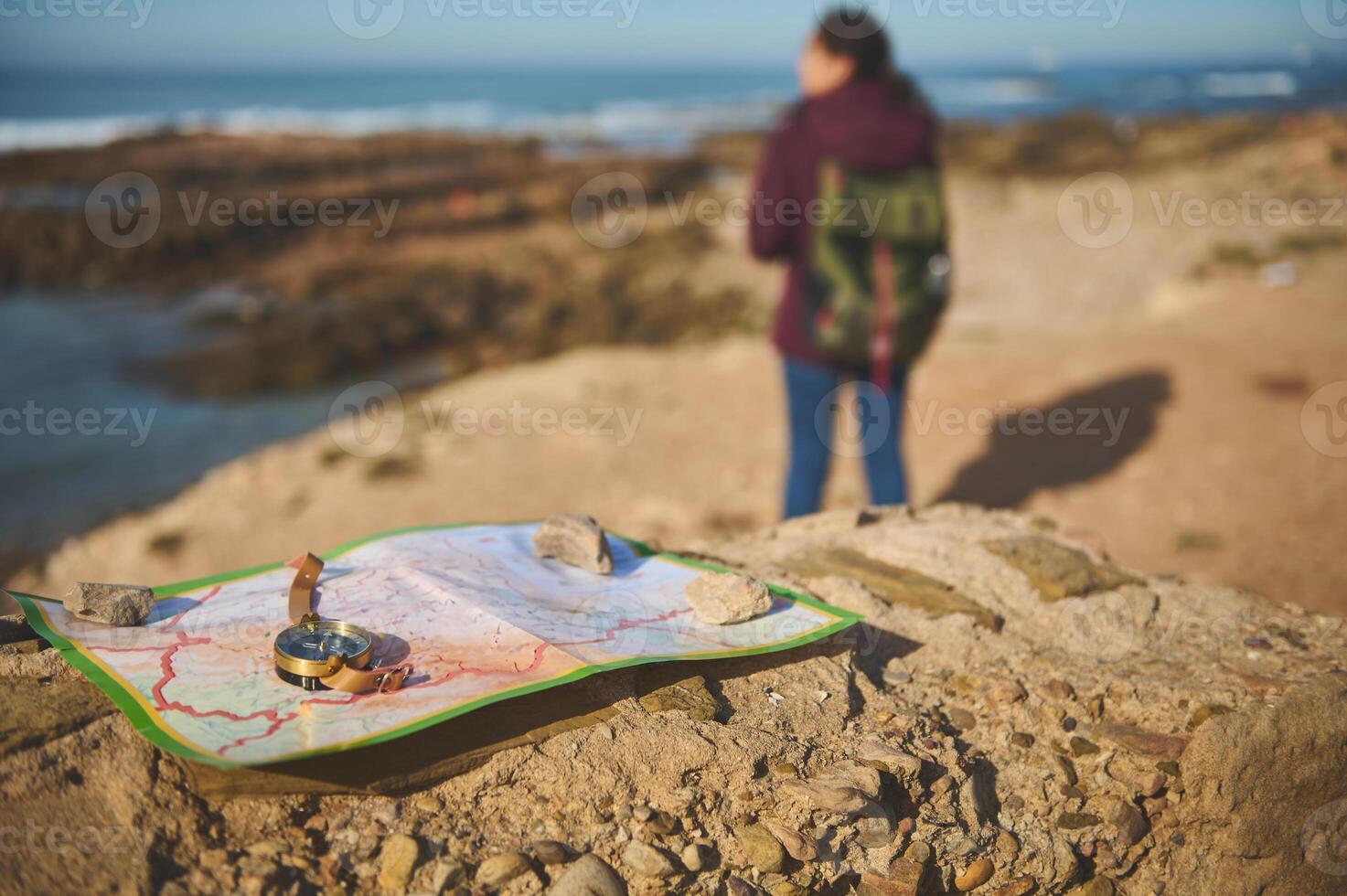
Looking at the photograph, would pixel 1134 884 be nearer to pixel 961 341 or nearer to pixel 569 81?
pixel 961 341

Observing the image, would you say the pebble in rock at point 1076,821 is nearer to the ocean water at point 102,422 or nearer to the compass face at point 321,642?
the compass face at point 321,642

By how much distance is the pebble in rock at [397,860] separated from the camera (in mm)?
1770

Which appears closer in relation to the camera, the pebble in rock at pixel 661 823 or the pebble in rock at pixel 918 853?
the pebble in rock at pixel 661 823

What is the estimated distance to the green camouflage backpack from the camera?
354cm

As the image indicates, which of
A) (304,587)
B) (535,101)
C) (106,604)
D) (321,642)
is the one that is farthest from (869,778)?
(535,101)

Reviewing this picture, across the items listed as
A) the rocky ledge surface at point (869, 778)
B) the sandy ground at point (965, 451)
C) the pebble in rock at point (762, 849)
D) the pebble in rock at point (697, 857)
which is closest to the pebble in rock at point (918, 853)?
the rocky ledge surface at point (869, 778)

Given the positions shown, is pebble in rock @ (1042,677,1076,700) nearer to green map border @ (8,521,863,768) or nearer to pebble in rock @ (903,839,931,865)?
green map border @ (8,521,863,768)

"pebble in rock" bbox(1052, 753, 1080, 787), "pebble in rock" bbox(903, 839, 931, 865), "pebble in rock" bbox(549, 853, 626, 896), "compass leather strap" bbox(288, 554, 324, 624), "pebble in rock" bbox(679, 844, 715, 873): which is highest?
"compass leather strap" bbox(288, 554, 324, 624)

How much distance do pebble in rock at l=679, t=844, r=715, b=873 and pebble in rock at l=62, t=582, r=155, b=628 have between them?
135 centimetres

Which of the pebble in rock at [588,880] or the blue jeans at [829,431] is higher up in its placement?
the blue jeans at [829,431]

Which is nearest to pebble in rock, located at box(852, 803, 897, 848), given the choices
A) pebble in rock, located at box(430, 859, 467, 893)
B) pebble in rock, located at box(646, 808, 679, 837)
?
pebble in rock, located at box(646, 808, 679, 837)

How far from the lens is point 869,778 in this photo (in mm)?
2131

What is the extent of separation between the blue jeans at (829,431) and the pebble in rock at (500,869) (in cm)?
242

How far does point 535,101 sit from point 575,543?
55.5m
